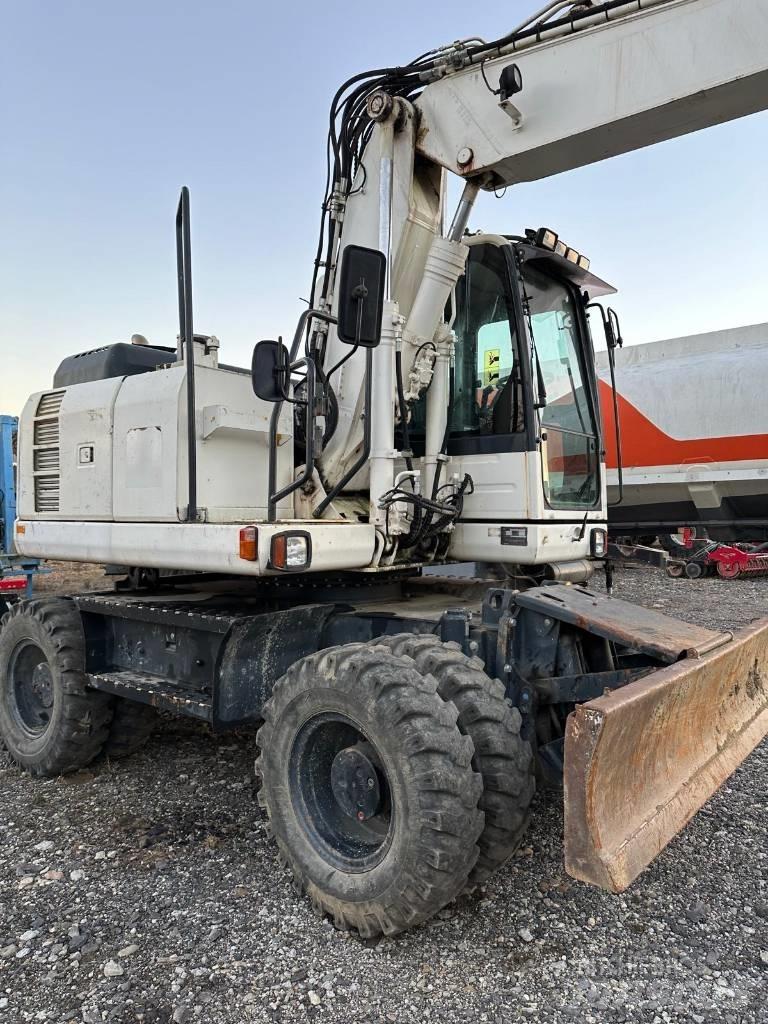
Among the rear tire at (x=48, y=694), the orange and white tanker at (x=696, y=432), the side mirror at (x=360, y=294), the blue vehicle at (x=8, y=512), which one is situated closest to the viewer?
the side mirror at (x=360, y=294)

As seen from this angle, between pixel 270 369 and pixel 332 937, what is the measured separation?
2251mm

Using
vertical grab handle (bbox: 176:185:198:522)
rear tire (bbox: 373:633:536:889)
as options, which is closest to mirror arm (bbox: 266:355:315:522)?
vertical grab handle (bbox: 176:185:198:522)

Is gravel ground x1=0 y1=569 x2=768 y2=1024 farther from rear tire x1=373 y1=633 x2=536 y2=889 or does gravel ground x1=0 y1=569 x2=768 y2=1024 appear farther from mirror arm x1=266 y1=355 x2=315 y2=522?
mirror arm x1=266 y1=355 x2=315 y2=522

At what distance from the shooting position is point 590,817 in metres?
2.21

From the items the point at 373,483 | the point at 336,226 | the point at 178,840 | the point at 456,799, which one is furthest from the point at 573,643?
the point at 336,226

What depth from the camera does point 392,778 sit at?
264 cm

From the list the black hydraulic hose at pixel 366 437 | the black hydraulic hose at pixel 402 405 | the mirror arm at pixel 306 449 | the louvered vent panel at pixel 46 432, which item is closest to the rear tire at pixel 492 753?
the black hydraulic hose at pixel 366 437

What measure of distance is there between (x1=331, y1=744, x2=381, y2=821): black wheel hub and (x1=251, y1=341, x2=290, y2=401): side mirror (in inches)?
59.7

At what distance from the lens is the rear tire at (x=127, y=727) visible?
179 inches

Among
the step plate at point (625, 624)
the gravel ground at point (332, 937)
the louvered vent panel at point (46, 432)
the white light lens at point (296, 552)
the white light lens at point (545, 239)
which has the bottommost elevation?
the gravel ground at point (332, 937)

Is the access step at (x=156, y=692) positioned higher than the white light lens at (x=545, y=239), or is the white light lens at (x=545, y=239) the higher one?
the white light lens at (x=545, y=239)

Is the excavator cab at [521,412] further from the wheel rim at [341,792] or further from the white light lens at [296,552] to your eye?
the wheel rim at [341,792]

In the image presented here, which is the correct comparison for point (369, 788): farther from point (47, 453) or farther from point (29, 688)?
point (47, 453)

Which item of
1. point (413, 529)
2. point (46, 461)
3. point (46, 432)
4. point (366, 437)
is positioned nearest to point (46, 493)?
point (46, 461)
